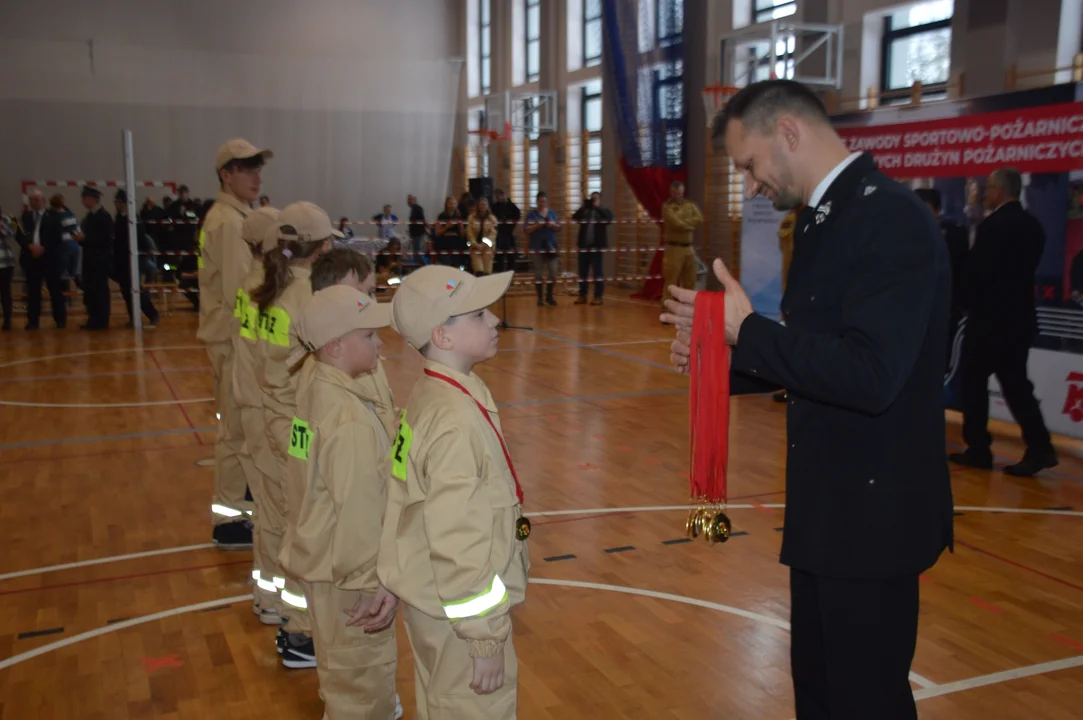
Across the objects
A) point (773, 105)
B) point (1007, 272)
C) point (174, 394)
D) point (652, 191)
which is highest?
point (652, 191)

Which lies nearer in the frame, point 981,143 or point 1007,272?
point 1007,272

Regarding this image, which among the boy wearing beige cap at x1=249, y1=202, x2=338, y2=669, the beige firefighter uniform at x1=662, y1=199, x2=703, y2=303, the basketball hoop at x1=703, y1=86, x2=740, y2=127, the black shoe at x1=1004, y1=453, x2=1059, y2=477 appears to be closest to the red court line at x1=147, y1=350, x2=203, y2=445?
the boy wearing beige cap at x1=249, y1=202, x2=338, y2=669

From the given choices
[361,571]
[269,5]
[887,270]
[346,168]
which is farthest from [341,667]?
[269,5]

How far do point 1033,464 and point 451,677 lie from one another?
512cm

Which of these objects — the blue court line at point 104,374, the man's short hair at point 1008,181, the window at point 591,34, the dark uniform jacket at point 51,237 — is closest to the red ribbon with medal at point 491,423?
the man's short hair at point 1008,181

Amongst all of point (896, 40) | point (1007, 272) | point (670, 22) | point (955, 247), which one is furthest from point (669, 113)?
point (1007, 272)

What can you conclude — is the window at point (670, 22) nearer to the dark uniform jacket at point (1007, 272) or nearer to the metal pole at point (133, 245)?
the metal pole at point (133, 245)

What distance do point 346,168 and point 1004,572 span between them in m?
19.8

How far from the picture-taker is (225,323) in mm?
4602

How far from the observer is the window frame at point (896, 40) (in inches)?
457

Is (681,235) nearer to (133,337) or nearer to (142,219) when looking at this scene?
(133,337)

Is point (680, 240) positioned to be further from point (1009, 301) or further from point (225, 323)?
point (225, 323)

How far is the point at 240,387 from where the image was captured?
4141 millimetres

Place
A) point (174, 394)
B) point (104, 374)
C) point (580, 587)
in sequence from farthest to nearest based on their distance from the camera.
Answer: point (104, 374), point (174, 394), point (580, 587)
